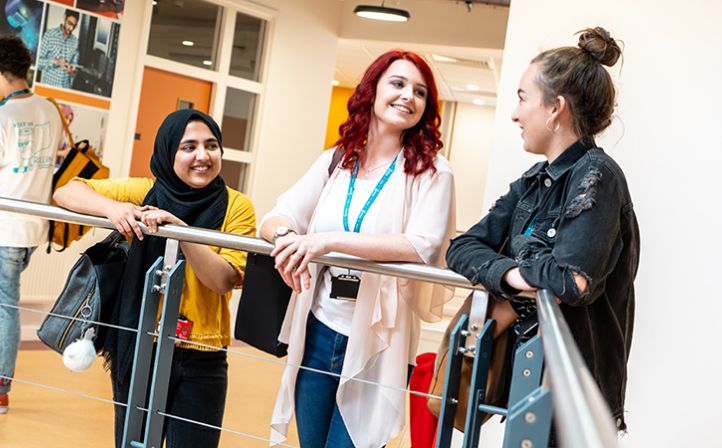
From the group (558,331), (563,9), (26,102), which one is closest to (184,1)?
(26,102)

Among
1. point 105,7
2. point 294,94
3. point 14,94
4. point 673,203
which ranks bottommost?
point 673,203

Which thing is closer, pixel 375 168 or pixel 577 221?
pixel 577 221

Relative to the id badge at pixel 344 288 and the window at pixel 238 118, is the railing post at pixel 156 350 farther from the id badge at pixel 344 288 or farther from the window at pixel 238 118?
the window at pixel 238 118

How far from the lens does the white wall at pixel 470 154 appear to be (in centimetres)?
1348

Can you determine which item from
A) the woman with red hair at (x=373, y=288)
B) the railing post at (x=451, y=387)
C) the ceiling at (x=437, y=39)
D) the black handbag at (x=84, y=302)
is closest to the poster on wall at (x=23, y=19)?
the ceiling at (x=437, y=39)

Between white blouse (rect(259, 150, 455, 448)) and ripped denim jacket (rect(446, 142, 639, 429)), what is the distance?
0.23 metres

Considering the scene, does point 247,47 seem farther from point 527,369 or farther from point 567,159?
point 527,369

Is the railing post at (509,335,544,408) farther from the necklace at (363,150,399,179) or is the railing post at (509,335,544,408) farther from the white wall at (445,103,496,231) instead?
the white wall at (445,103,496,231)

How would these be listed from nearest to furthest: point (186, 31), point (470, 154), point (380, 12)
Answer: point (186, 31) → point (380, 12) → point (470, 154)

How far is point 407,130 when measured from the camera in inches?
90.7

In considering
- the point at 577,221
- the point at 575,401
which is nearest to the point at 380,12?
the point at 577,221

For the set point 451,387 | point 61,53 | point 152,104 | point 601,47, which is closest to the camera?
point 601,47

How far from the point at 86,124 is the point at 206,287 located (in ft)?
13.5

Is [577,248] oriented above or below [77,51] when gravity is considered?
below
